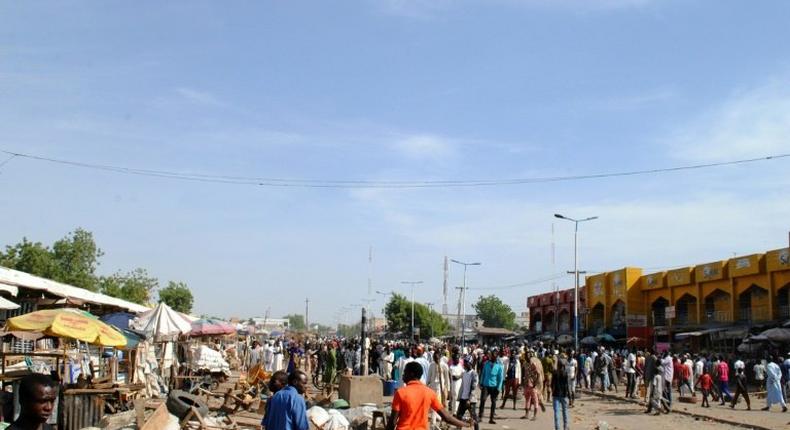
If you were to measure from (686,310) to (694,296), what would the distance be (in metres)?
2.14

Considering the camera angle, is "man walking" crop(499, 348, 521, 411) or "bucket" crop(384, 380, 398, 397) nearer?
"bucket" crop(384, 380, 398, 397)

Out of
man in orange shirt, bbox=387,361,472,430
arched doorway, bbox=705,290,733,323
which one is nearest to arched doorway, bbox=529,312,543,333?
arched doorway, bbox=705,290,733,323

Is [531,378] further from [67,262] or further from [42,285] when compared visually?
[67,262]

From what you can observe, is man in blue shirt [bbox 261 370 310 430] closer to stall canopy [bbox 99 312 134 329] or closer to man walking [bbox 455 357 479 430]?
man walking [bbox 455 357 479 430]

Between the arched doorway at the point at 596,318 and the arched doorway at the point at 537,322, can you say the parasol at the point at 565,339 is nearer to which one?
the arched doorway at the point at 596,318

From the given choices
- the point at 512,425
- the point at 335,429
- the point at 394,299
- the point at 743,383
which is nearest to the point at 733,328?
the point at 743,383

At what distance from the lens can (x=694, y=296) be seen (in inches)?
1863

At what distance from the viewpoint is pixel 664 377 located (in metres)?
21.2

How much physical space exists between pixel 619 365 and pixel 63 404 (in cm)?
2730

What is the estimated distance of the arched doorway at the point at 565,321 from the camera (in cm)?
6556

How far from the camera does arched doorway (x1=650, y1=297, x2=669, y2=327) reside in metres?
51.9

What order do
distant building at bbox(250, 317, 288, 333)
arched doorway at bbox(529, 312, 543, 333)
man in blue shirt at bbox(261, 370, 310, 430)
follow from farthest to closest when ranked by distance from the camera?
distant building at bbox(250, 317, 288, 333), arched doorway at bbox(529, 312, 543, 333), man in blue shirt at bbox(261, 370, 310, 430)

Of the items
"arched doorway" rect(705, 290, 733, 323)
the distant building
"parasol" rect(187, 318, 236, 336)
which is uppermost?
"arched doorway" rect(705, 290, 733, 323)

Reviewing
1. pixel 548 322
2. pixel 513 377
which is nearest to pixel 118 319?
pixel 513 377
